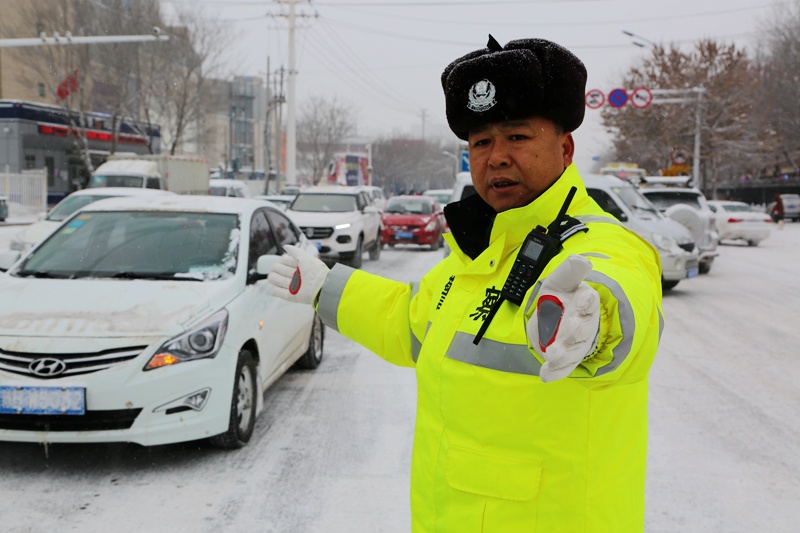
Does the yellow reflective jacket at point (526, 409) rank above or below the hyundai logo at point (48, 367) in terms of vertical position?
above

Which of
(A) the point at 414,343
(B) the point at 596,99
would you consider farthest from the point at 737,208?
(A) the point at 414,343

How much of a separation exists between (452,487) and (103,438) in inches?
121

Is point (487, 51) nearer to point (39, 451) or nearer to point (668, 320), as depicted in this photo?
point (39, 451)

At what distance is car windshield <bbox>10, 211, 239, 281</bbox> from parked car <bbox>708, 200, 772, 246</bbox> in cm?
2072

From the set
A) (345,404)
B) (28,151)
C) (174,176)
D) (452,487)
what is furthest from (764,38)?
(452,487)

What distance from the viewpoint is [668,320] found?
383 inches

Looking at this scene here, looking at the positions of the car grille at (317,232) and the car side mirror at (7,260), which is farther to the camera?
the car grille at (317,232)

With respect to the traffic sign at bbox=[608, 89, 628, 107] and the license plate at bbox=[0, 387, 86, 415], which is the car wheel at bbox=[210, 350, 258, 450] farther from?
the traffic sign at bbox=[608, 89, 628, 107]

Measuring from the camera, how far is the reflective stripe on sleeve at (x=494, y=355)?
1.59m

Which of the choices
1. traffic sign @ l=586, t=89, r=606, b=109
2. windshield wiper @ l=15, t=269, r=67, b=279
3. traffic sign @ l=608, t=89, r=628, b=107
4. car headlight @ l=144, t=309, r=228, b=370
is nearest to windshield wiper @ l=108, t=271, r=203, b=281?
windshield wiper @ l=15, t=269, r=67, b=279

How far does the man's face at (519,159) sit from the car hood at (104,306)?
3.00 m

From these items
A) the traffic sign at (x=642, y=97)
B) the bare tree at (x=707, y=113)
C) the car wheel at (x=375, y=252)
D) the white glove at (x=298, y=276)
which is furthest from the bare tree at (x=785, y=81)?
the white glove at (x=298, y=276)

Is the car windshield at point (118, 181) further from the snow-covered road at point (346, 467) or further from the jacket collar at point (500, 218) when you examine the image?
the jacket collar at point (500, 218)

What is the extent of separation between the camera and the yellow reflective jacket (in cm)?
158
